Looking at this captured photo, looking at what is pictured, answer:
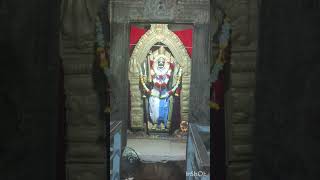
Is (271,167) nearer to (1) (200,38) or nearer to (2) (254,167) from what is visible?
(2) (254,167)

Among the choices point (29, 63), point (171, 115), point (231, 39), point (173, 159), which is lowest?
point (173, 159)

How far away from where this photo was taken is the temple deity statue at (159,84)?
526cm

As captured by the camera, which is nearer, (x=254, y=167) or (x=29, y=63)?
(x=29, y=63)

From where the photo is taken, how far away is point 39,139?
0.82m

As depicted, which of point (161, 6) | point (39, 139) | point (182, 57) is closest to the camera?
point (39, 139)

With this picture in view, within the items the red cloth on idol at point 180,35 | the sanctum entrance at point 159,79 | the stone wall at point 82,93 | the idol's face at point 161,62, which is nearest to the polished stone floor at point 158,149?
the sanctum entrance at point 159,79

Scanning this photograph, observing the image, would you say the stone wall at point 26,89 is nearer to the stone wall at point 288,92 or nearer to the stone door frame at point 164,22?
the stone wall at point 288,92

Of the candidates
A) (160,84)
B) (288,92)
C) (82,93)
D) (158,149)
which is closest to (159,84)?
(160,84)

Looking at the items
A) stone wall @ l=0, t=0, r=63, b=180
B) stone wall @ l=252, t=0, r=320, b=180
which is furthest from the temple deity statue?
stone wall @ l=0, t=0, r=63, b=180

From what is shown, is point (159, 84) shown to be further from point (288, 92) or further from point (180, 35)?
point (288, 92)

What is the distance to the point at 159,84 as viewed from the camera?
531cm

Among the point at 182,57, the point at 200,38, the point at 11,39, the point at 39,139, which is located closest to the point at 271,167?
the point at 39,139

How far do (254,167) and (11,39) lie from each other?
2.29 ft

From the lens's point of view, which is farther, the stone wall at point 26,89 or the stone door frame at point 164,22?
the stone door frame at point 164,22
